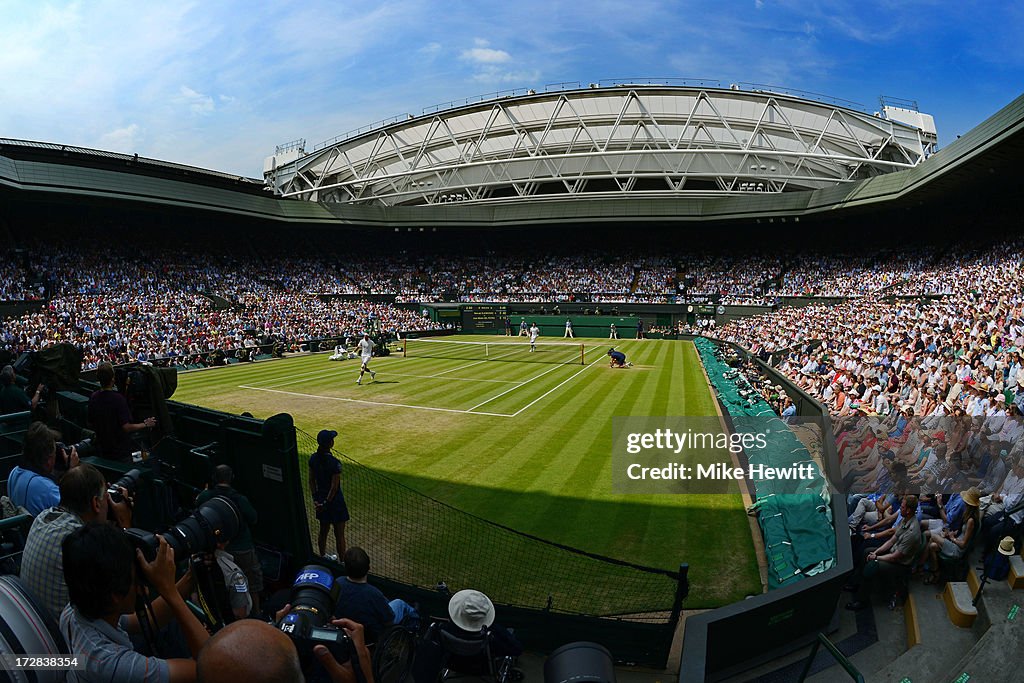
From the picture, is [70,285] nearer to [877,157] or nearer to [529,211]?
[529,211]

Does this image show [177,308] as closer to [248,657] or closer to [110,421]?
[110,421]

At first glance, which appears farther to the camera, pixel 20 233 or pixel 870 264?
pixel 870 264

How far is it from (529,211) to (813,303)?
1076 inches

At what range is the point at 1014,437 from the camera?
8.40 meters

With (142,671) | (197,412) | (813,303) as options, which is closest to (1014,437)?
(142,671)

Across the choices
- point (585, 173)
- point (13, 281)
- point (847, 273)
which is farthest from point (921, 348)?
point (13, 281)

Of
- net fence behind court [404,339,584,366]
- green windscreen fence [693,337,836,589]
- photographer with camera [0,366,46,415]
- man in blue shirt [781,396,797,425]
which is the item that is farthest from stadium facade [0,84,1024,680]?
photographer with camera [0,366,46,415]

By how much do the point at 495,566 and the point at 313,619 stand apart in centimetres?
509

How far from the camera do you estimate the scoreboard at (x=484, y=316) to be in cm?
5234

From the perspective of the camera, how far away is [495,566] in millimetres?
7859

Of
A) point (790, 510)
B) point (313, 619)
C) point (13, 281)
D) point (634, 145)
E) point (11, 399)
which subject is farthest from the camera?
point (634, 145)

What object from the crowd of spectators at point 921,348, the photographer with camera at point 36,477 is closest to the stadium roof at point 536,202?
the crowd of spectators at point 921,348

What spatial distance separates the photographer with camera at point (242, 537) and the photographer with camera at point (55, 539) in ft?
3.90

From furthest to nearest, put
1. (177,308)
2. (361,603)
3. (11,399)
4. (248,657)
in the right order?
(177,308), (11,399), (361,603), (248,657)
